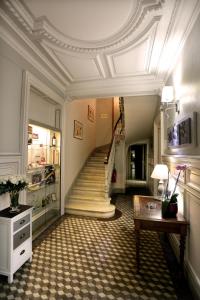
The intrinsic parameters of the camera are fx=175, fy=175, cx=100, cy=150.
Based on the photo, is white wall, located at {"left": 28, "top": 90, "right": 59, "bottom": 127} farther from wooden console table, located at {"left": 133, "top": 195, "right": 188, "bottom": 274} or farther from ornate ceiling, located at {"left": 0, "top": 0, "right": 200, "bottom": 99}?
wooden console table, located at {"left": 133, "top": 195, "right": 188, "bottom": 274}

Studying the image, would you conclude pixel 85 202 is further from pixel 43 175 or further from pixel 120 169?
pixel 120 169

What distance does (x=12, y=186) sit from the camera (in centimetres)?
220

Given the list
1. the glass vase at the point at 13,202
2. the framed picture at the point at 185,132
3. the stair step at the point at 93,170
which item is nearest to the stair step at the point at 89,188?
the stair step at the point at 93,170

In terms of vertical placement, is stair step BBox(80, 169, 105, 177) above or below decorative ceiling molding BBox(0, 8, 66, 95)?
below

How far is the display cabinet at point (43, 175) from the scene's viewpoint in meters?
3.44

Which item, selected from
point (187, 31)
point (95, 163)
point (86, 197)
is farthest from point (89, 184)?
point (187, 31)

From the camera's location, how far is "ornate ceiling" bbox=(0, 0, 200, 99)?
1.86m

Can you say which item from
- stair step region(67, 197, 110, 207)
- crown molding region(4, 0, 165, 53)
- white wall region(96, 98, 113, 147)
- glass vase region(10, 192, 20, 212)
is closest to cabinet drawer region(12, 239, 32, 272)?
glass vase region(10, 192, 20, 212)

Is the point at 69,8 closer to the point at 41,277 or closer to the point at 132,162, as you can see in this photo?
the point at 41,277

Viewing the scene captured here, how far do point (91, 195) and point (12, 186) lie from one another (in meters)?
3.00

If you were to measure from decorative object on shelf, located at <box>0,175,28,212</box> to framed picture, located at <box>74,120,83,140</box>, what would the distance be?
307 centimetres

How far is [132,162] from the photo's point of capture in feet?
32.0

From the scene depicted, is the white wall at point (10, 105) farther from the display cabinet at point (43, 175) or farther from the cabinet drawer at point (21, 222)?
the cabinet drawer at point (21, 222)

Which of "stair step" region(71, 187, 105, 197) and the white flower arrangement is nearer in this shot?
the white flower arrangement
